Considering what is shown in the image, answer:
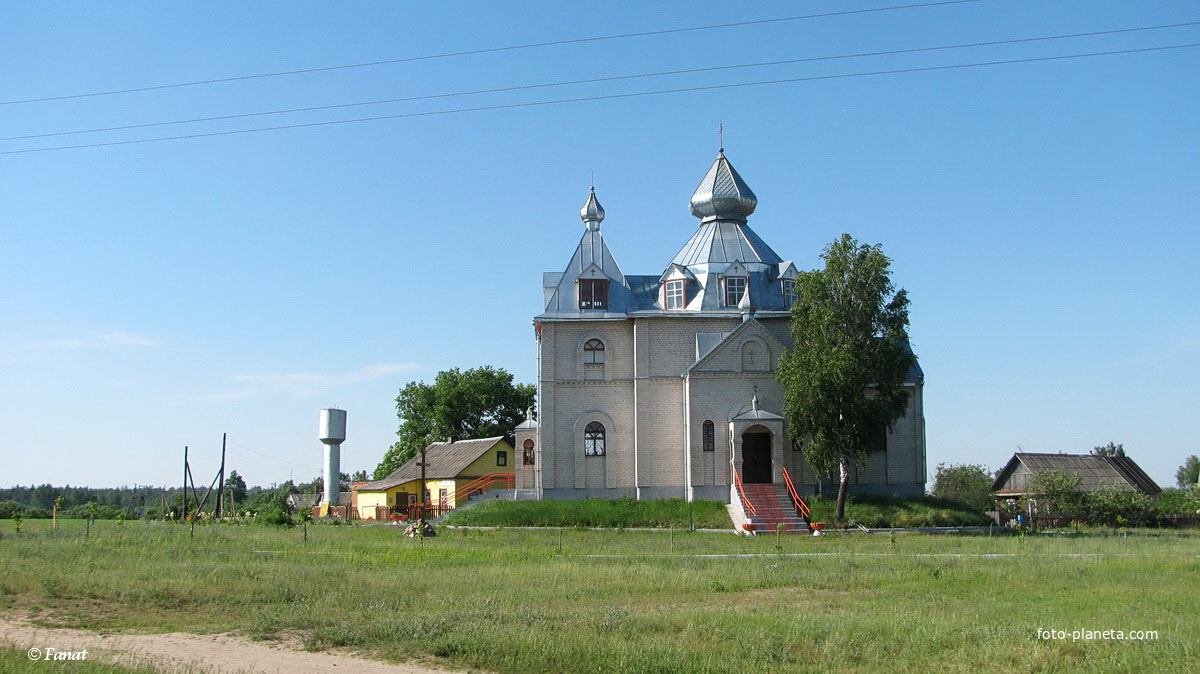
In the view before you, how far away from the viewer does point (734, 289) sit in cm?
3938

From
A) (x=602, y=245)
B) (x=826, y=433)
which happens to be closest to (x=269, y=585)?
(x=826, y=433)

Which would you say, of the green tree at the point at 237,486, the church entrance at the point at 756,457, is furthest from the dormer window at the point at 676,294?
the green tree at the point at 237,486

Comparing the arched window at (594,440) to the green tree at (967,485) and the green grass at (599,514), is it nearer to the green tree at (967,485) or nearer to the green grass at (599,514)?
the green grass at (599,514)

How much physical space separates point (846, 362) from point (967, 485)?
36500 mm

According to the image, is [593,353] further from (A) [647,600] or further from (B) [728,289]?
(A) [647,600]

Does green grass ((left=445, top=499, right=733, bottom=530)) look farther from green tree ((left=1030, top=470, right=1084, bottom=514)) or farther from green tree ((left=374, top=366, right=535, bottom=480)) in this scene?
green tree ((left=374, top=366, right=535, bottom=480))

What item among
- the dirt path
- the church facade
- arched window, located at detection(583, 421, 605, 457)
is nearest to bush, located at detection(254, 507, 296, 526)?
the church facade

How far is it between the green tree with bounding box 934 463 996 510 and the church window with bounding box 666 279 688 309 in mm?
29346

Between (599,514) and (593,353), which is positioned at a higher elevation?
(593,353)

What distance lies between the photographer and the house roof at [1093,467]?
53.9 meters

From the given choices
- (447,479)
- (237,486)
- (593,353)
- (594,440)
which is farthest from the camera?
(237,486)

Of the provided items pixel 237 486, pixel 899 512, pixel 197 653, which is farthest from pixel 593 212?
pixel 237 486

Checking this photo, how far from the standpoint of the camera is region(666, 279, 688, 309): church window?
3944 centimetres

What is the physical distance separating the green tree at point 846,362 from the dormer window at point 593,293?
758 cm
